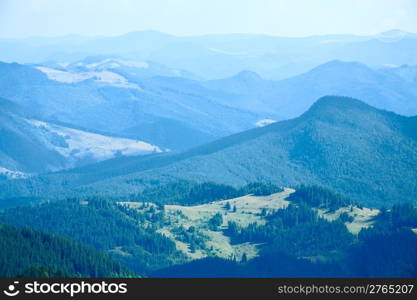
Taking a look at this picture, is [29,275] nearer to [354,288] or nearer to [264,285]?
[264,285]

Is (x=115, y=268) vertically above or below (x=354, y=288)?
below

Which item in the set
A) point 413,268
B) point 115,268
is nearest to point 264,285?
point 115,268

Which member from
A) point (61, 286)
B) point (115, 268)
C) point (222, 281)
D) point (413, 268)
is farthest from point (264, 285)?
point (413, 268)

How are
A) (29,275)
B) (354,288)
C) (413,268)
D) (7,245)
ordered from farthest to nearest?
1. (413,268)
2. (7,245)
3. (29,275)
4. (354,288)

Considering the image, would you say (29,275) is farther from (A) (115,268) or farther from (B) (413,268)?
(B) (413,268)

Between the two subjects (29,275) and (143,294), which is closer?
(143,294)

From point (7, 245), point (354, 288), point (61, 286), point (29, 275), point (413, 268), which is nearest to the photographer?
point (61, 286)

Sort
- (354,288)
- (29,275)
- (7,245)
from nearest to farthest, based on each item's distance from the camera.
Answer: (354,288), (29,275), (7,245)

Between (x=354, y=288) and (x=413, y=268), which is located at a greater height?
(x=354, y=288)

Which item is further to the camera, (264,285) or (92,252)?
(92,252)
